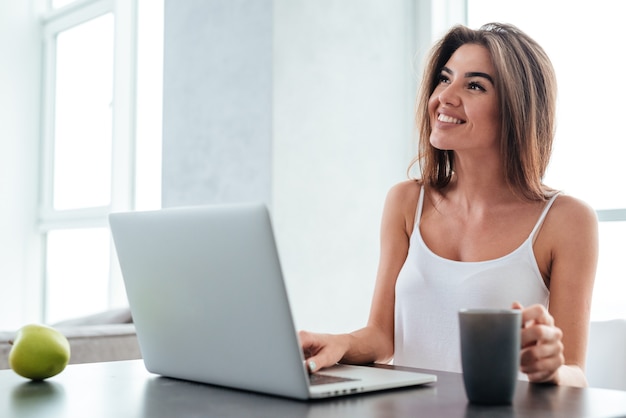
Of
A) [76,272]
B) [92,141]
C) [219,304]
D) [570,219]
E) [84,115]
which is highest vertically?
[84,115]

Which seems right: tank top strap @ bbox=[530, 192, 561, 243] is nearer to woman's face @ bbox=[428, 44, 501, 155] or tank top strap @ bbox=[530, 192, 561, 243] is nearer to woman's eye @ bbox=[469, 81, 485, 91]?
woman's face @ bbox=[428, 44, 501, 155]

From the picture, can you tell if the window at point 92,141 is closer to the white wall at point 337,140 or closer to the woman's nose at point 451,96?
the white wall at point 337,140

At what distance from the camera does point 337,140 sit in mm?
3004

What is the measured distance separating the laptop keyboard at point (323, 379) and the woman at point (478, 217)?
43 cm

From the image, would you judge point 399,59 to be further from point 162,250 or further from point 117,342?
point 162,250

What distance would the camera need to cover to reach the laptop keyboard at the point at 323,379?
102 cm

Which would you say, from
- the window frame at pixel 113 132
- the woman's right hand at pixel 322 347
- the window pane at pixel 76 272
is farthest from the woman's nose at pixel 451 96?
the window pane at pixel 76 272

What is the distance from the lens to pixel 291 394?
3.10 ft

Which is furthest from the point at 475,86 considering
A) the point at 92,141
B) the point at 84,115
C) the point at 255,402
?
the point at 84,115

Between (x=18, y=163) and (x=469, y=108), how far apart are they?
3854mm

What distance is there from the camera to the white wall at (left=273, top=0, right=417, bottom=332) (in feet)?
9.45

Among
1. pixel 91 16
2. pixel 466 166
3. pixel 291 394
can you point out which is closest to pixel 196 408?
pixel 291 394

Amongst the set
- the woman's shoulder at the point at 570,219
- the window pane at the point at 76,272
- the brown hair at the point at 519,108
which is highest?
the brown hair at the point at 519,108

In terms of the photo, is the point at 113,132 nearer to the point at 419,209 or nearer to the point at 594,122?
the point at 594,122
